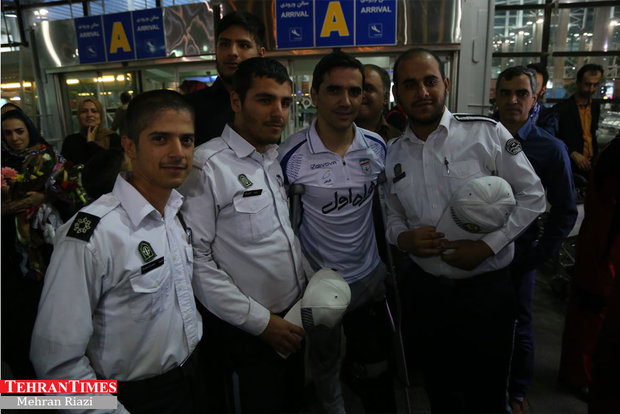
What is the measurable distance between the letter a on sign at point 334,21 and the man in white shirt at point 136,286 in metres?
6.01

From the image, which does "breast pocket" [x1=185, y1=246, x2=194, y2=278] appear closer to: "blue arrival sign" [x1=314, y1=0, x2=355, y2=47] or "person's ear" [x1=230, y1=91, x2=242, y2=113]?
"person's ear" [x1=230, y1=91, x2=242, y2=113]

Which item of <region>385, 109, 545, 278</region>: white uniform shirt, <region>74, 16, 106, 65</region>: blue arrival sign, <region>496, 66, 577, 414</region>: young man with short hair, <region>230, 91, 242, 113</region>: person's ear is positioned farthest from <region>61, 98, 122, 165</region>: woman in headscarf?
<region>74, 16, 106, 65</region>: blue arrival sign

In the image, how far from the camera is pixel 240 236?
1693 millimetres

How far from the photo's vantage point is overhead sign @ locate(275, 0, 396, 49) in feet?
21.8

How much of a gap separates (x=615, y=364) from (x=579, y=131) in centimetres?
434

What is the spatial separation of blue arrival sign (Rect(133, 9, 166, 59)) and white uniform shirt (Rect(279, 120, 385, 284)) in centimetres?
712

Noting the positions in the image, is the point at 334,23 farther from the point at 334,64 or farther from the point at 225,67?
the point at 334,64

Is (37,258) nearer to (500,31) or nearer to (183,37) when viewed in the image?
(183,37)

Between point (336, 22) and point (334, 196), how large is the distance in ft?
18.8

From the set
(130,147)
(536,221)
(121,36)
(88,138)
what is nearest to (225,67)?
(130,147)

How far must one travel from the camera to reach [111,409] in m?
1.17

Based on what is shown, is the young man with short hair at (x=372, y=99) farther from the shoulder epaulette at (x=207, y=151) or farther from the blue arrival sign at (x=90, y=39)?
the blue arrival sign at (x=90, y=39)

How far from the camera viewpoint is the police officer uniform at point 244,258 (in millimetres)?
Answer: 1635

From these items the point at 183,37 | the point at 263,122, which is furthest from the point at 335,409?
the point at 183,37
